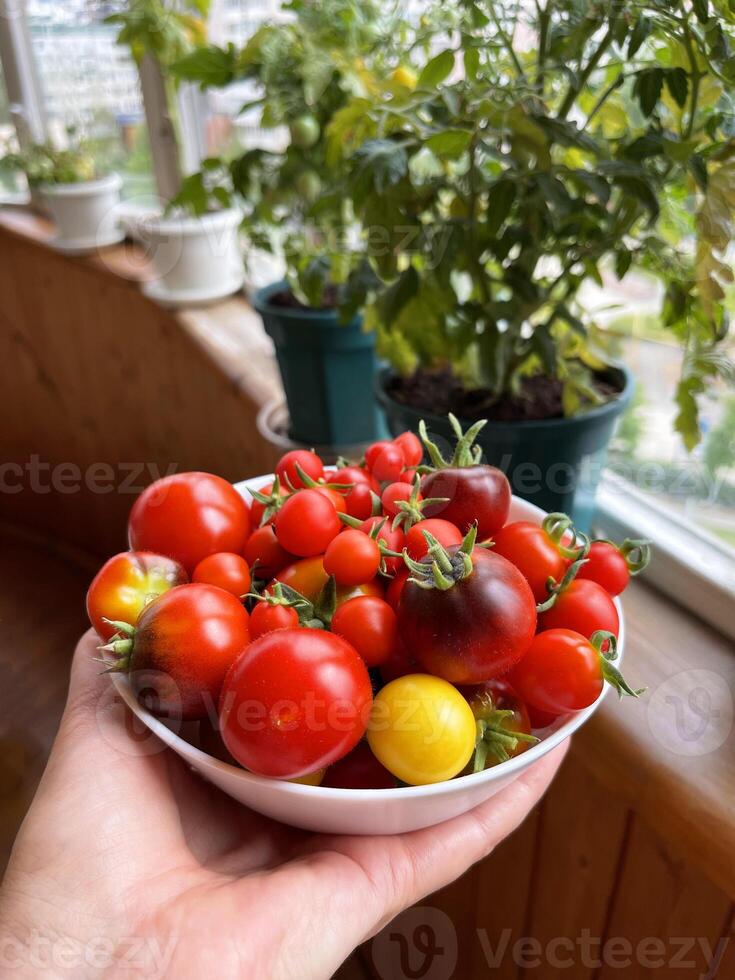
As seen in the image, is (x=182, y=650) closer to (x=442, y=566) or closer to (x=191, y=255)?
(x=442, y=566)

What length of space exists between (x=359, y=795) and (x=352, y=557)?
5.5 inches

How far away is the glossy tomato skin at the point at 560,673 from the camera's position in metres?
0.43

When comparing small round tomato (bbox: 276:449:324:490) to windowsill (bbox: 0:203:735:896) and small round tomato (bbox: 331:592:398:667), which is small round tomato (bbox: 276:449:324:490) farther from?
windowsill (bbox: 0:203:735:896)

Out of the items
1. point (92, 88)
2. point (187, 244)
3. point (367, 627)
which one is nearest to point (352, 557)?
point (367, 627)

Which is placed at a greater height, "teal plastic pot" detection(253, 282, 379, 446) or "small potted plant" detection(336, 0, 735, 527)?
"small potted plant" detection(336, 0, 735, 527)

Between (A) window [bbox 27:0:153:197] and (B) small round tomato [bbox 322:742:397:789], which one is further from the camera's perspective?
(A) window [bbox 27:0:153:197]

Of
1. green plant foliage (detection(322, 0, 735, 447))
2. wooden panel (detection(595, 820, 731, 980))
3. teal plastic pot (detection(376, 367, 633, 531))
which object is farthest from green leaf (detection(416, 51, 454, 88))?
wooden panel (detection(595, 820, 731, 980))

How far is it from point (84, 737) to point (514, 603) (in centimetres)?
30

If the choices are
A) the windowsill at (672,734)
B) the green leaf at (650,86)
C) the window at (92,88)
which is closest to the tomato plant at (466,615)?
the windowsill at (672,734)

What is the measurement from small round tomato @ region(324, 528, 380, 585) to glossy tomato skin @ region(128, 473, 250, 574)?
113 millimetres

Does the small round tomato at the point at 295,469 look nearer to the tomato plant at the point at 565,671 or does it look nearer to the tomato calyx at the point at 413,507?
the tomato calyx at the point at 413,507

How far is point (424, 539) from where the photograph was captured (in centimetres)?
47

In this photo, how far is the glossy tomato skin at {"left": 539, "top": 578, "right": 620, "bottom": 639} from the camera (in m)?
0.47

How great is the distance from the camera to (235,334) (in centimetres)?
141
